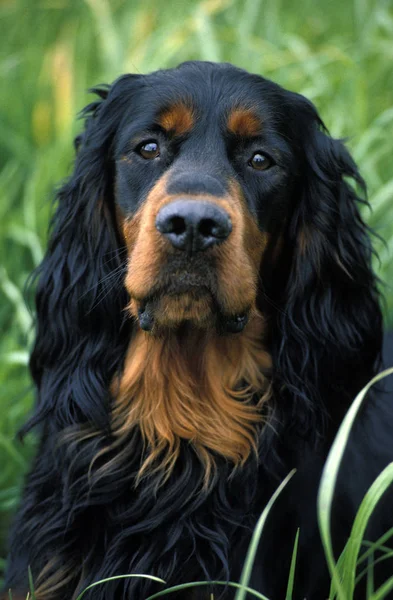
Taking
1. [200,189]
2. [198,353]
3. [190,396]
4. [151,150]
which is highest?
[151,150]

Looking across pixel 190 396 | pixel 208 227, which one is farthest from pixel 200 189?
pixel 190 396

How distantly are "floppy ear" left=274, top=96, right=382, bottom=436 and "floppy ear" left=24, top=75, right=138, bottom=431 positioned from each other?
1.70 ft

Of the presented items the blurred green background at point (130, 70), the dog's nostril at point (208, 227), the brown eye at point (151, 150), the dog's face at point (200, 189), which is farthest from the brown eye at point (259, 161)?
the blurred green background at point (130, 70)

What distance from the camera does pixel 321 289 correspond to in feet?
8.56

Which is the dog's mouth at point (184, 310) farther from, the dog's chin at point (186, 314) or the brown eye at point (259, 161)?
the brown eye at point (259, 161)

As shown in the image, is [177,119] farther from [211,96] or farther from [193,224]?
[193,224]

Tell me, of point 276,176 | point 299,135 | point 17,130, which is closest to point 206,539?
point 276,176

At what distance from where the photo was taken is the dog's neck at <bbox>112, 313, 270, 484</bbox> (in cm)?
248

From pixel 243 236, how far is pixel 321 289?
1.42 ft

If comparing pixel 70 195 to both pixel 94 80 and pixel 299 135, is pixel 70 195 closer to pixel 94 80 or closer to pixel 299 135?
pixel 299 135

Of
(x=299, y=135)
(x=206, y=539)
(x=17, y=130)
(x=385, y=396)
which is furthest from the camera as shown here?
(x=17, y=130)

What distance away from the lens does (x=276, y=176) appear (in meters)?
2.48

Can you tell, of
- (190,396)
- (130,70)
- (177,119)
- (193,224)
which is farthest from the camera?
(130,70)

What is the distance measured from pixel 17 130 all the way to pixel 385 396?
3.09 metres
